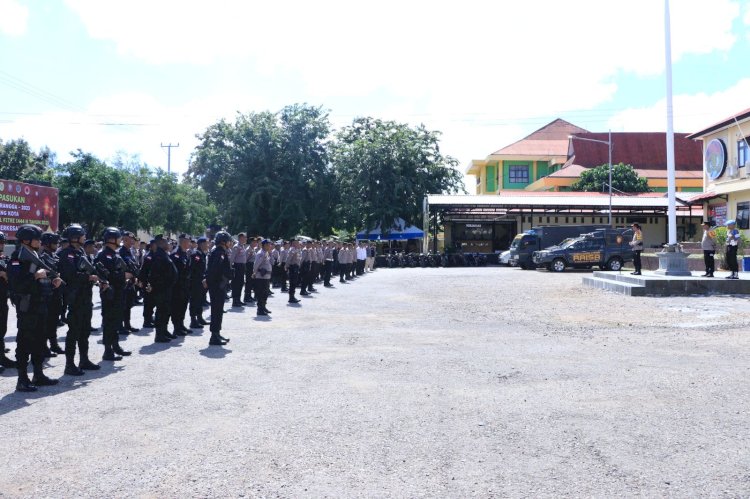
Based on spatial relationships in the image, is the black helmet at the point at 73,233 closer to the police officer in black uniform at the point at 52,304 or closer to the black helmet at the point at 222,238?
the police officer in black uniform at the point at 52,304

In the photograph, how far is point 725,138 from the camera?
34.2 metres

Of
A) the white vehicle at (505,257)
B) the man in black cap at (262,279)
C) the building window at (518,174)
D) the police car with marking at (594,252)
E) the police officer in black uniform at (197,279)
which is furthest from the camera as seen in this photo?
the building window at (518,174)

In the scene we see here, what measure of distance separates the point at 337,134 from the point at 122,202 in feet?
56.2

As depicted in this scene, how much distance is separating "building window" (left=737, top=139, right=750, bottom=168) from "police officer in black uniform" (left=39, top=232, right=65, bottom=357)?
105 ft

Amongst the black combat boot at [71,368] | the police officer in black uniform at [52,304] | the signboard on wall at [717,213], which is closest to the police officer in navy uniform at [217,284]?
the police officer in black uniform at [52,304]

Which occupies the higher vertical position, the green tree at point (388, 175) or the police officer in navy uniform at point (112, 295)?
the green tree at point (388, 175)

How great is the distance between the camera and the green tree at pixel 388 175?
149ft

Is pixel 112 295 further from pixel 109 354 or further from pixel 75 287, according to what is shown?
pixel 75 287

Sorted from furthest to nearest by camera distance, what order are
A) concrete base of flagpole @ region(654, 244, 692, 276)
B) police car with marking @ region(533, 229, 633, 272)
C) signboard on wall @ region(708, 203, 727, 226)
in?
signboard on wall @ region(708, 203, 727, 226)
police car with marking @ region(533, 229, 633, 272)
concrete base of flagpole @ region(654, 244, 692, 276)

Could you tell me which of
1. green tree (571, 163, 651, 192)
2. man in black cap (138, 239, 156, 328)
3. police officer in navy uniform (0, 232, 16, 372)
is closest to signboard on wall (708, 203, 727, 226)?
green tree (571, 163, 651, 192)

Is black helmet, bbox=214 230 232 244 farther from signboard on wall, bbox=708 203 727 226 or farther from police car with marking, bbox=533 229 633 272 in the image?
signboard on wall, bbox=708 203 727 226

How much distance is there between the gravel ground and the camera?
13.9ft

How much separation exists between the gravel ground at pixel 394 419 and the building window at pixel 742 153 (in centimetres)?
2567

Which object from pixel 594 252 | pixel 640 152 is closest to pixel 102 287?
pixel 594 252
